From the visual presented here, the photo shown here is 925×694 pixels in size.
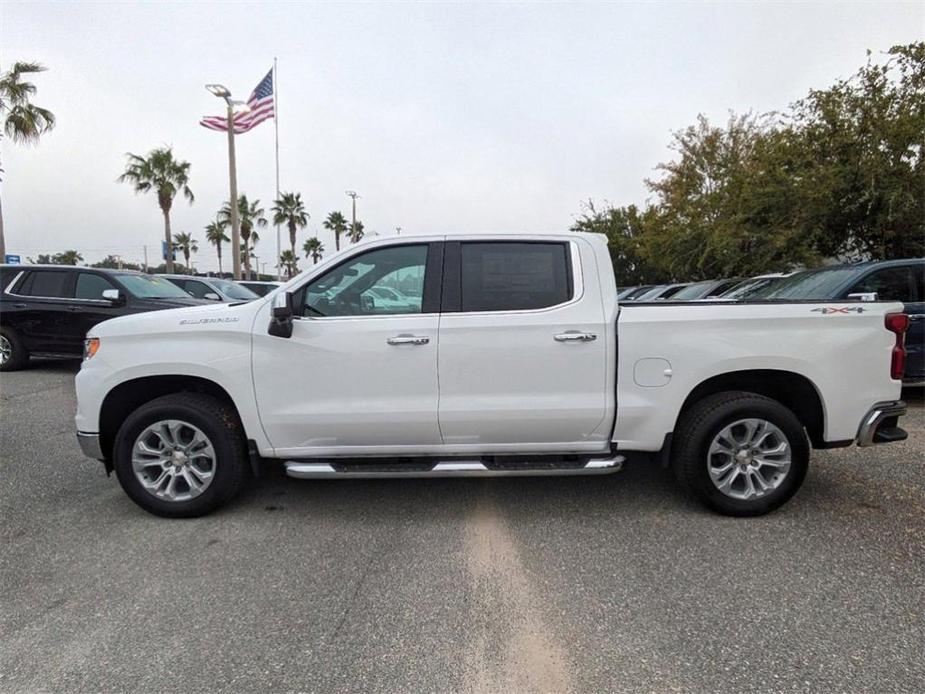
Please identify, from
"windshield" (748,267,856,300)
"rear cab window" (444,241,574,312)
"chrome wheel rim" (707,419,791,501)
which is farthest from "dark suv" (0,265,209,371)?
"windshield" (748,267,856,300)

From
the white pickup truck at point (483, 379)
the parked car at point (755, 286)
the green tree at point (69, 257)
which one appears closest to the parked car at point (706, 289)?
the parked car at point (755, 286)

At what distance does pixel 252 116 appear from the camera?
19.0 metres

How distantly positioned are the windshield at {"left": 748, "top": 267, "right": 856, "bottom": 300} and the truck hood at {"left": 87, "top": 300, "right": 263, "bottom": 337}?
6.16m

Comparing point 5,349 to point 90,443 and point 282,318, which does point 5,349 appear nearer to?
point 90,443

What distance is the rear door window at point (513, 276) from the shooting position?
11.9ft

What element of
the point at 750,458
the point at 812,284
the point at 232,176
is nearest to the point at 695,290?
the point at 812,284

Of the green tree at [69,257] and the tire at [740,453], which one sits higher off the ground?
the green tree at [69,257]

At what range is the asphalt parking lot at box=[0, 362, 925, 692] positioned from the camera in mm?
2268

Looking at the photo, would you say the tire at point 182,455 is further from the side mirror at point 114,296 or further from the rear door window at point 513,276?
the side mirror at point 114,296

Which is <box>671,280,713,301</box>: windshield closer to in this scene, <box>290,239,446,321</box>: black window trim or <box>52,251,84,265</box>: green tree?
<box>290,239,446,321</box>: black window trim

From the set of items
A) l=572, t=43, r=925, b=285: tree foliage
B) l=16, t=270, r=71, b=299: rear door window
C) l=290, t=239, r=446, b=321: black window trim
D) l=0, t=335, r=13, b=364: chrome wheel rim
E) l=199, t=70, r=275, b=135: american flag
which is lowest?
l=0, t=335, r=13, b=364: chrome wheel rim

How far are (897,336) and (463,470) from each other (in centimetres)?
286

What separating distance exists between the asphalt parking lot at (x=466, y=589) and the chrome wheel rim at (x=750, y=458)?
0.22 m

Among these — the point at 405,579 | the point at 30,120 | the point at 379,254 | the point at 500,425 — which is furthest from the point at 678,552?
the point at 30,120
